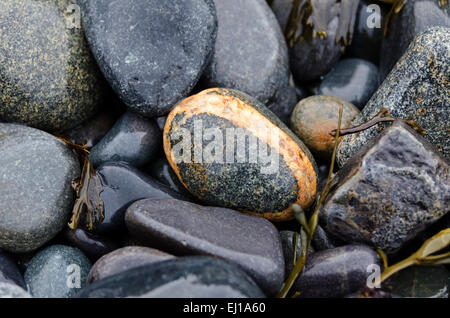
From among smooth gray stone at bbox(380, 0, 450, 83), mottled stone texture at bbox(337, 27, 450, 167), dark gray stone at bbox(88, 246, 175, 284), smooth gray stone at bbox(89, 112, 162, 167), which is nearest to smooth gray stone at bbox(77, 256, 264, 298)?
dark gray stone at bbox(88, 246, 175, 284)

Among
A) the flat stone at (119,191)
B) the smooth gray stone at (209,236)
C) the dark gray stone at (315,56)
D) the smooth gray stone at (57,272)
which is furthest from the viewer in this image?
the dark gray stone at (315,56)

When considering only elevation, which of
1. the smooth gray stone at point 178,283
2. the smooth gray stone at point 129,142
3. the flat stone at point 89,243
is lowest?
the flat stone at point 89,243

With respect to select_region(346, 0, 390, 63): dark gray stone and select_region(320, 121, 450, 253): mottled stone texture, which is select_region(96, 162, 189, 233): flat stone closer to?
select_region(320, 121, 450, 253): mottled stone texture

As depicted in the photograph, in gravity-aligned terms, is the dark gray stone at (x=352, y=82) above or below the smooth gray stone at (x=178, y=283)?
above

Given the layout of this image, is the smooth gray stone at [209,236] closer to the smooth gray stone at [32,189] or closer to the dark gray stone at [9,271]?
the smooth gray stone at [32,189]

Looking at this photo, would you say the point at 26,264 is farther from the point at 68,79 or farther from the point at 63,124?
the point at 68,79

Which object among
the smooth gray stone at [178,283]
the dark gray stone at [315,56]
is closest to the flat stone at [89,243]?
the smooth gray stone at [178,283]
